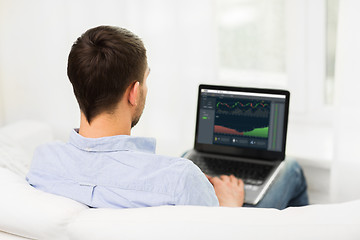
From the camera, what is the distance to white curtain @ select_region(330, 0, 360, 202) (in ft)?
6.21

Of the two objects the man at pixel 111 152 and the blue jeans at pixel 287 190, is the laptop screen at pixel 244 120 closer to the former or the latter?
the blue jeans at pixel 287 190

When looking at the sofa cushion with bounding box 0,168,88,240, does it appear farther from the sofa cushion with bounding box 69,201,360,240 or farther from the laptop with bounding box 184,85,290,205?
the laptop with bounding box 184,85,290,205

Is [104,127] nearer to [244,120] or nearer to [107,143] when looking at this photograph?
[107,143]

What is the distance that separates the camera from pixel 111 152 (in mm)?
1279

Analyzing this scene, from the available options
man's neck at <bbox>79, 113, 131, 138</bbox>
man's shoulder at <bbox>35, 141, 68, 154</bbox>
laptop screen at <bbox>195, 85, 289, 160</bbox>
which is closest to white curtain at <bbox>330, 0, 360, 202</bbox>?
laptop screen at <bbox>195, 85, 289, 160</bbox>

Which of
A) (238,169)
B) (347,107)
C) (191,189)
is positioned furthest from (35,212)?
(347,107)

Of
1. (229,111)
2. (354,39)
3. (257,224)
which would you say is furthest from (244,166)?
(257,224)

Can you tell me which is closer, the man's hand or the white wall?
the man's hand

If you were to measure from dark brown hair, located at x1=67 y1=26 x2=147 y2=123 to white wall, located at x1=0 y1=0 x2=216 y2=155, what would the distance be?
0.95 meters

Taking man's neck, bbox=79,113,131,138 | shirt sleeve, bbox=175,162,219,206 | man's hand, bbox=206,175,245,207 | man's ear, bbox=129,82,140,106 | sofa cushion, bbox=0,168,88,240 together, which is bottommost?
man's hand, bbox=206,175,245,207

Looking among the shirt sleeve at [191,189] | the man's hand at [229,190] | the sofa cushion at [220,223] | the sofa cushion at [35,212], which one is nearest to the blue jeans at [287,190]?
the man's hand at [229,190]

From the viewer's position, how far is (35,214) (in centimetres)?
117

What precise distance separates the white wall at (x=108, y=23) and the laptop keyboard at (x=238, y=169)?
0.51m

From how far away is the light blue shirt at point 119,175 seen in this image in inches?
47.7
